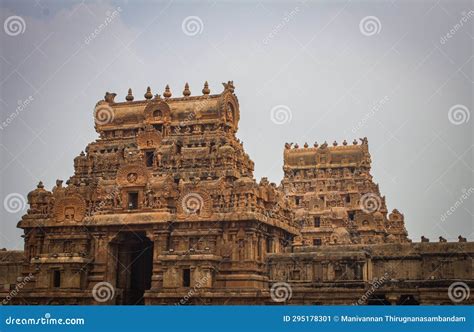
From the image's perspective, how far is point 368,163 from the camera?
70375mm

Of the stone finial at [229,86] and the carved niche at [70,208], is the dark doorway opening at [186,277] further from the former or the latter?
the stone finial at [229,86]

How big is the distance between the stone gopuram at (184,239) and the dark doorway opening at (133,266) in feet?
0.24

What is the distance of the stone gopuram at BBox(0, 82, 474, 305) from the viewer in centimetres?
3972

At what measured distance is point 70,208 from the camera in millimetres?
44938

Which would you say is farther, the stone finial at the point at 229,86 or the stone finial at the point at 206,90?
the stone finial at the point at 206,90

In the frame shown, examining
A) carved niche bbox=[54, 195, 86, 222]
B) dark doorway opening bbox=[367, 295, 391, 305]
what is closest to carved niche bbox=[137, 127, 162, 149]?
carved niche bbox=[54, 195, 86, 222]

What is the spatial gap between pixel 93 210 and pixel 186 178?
6.05 metres

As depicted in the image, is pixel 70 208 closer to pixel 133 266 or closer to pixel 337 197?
pixel 133 266

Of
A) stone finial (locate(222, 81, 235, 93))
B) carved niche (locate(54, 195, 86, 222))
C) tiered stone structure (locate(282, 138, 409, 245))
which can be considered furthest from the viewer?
tiered stone structure (locate(282, 138, 409, 245))

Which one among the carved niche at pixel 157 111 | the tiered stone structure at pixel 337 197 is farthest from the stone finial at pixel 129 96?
the tiered stone structure at pixel 337 197

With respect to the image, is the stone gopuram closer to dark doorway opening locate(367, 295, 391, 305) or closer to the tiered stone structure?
dark doorway opening locate(367, 295, 391, 305)

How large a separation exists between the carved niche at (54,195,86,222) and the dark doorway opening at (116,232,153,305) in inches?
118

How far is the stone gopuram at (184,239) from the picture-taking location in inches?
1564
